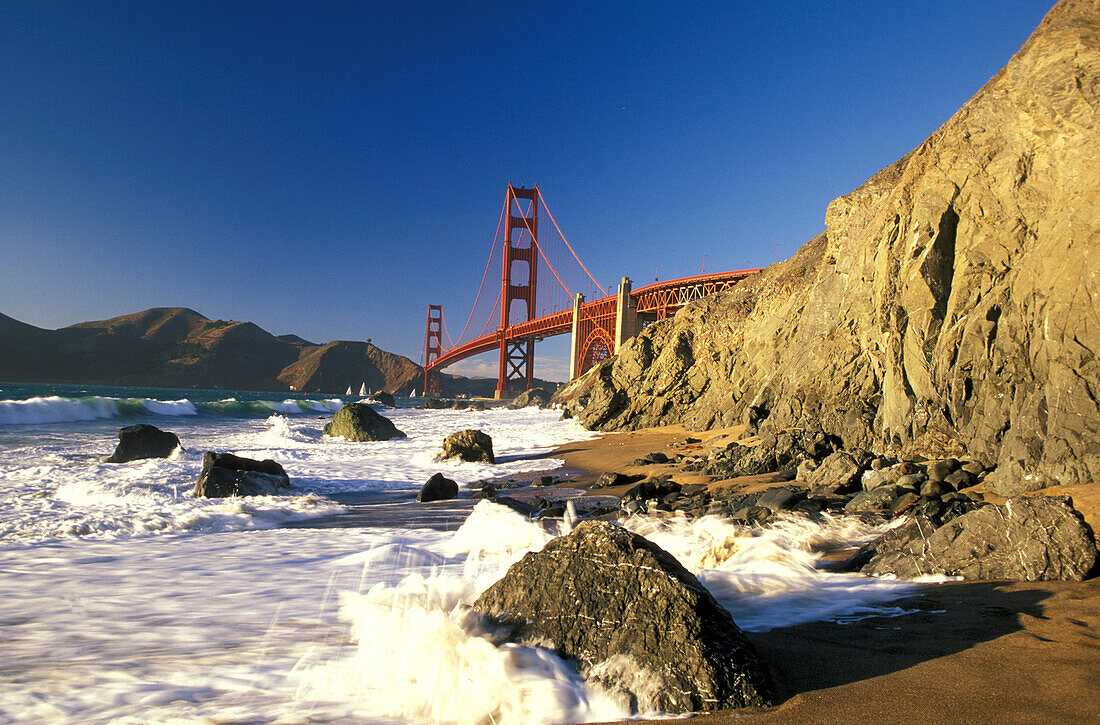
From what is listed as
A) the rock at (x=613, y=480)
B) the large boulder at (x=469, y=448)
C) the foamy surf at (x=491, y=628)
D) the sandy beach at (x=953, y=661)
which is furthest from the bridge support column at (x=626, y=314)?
the sandy beach at (x=953, y=661)

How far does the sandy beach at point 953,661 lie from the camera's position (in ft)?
5.06

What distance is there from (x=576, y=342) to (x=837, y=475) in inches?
1330

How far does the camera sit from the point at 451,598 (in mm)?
2350

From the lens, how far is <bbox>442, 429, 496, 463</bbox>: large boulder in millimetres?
11015

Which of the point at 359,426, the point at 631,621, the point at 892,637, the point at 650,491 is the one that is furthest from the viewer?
the point at 359,426

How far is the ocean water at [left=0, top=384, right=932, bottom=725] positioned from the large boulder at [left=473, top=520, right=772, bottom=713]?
0.30 ft

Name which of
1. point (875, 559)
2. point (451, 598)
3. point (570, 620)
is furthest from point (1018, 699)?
point (451, 598)

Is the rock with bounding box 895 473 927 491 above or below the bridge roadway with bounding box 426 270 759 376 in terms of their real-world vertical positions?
below

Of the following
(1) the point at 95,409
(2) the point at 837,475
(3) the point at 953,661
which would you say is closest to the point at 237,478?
(2) the point at 837,475

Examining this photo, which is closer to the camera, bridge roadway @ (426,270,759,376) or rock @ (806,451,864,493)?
rock @ (806,451,864,493)

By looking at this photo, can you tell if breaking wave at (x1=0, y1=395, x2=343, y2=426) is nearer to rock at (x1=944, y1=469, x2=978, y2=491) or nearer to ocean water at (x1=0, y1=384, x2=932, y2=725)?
ocean water at (x1=0, y1=384, x2=932, y2=725)

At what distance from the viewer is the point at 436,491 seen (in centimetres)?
700

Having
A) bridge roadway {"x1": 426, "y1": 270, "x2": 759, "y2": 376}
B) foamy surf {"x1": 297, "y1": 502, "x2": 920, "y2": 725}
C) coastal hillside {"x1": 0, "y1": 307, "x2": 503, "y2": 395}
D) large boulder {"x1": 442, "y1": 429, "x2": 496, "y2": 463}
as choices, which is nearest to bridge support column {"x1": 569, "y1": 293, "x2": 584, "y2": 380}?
bridge roadway {"x1": 426, "y1": 270, "x2": 759, "y2": 376}

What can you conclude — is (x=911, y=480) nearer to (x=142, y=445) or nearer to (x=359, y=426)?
(x=142, y=445)
